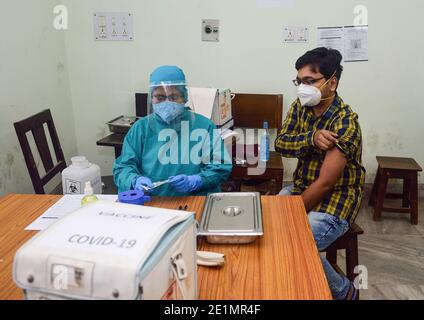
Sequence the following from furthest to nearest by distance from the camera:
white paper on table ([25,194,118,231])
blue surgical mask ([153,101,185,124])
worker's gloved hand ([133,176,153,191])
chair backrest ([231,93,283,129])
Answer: chair backrest ([231,93,283,129]) < blue surgical mask ([153,101,185,124]) < worker's gloved hand ([133,176,153,191]) < white paper on table ([25,194,118,231])

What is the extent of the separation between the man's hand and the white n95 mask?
0.18 metres

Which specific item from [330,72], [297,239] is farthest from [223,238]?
[330,72]

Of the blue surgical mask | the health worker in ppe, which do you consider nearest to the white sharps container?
the health worker in ppe

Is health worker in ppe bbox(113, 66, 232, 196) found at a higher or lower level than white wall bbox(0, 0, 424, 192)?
lower

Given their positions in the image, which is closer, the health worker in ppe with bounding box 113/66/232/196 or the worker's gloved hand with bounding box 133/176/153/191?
the worker's gloved hand with bounding box 133/176/153/191

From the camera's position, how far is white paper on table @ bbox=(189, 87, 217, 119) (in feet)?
8.12

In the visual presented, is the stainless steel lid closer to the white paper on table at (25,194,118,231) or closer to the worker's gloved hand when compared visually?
the worker's gloved hand

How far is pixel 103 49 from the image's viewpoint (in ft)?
10.3

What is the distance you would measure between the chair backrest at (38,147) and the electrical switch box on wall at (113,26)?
41.0 inches

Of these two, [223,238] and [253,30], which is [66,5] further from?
[223,238]

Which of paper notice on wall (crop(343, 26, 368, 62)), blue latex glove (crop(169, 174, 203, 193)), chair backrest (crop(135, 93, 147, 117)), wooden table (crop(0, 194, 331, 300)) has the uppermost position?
paper notice on wall (crop(343, 26, 368, 62))

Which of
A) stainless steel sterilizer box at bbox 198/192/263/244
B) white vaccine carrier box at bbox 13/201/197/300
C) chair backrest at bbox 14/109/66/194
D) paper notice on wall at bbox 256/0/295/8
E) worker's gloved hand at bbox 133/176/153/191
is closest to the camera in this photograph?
white vaccine carrier box at bbox 13/201/197/300

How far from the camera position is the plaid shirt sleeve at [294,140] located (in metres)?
1.79

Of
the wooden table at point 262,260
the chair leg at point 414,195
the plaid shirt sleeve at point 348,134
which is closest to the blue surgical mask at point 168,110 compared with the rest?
the wooden table at point 262,260
